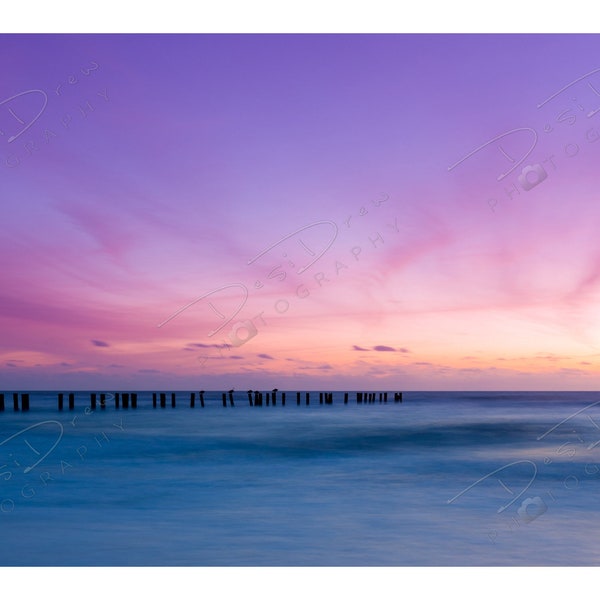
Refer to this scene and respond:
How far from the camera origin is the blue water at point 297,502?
31.6 feet

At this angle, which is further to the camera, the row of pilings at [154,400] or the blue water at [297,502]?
the row of pilings at [154,400]

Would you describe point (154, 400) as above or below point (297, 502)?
above

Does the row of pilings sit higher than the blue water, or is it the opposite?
the row of pilings

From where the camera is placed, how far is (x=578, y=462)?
821 inches

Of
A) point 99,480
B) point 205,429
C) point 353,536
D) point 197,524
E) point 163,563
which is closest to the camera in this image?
point 163,563

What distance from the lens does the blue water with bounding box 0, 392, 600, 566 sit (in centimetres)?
964

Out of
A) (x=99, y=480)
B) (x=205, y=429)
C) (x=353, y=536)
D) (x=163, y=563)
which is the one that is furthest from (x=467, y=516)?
(x=205, y=429)

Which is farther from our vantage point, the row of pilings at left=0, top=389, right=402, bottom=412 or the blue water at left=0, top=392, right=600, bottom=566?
the row of pilings at left=0, top=389, right=402, bottom=412

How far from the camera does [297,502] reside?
13508mm

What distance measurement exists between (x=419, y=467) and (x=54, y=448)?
44.5 feet

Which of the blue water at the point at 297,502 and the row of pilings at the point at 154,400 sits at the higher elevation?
the row of pilings at the point at 154,400
